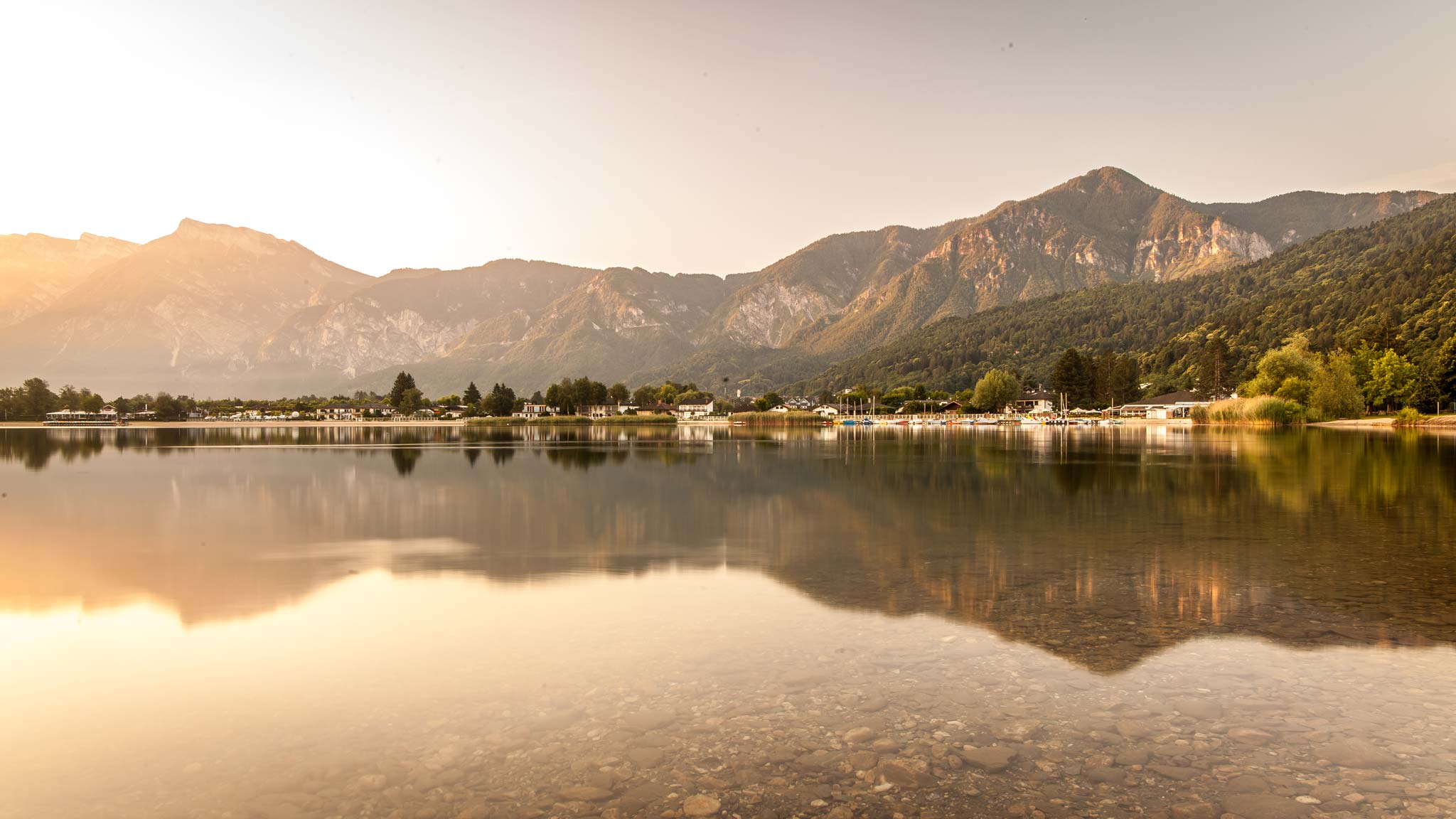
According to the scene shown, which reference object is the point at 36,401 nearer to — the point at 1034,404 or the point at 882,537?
the point at 882,537

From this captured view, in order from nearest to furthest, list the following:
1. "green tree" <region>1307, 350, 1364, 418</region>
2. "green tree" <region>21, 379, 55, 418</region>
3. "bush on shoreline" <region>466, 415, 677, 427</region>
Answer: "green tree" <region>1307, 350, 1364, 418</region> → "bush on shoreline" <region>466, 415, 677, 427</region> → "green tree" <region>21, 379, 55, 418</region>

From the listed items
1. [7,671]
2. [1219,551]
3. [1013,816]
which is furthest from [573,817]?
[1219,551]

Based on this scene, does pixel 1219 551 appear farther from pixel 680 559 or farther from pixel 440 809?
pixel 440 809

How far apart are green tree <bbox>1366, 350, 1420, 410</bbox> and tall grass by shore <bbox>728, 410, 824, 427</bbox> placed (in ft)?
312

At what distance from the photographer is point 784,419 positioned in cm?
18800

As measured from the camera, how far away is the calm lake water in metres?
6.31

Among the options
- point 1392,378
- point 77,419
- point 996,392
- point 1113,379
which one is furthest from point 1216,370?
point 77,419

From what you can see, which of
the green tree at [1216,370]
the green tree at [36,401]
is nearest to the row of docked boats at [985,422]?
the green tree at [1216,370]

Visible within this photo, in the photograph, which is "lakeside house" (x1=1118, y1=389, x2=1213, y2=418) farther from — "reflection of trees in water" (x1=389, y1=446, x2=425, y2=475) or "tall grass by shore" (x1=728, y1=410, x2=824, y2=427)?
"reflection of trees in water" (x1=389, y1=446, x2=425, y2=475)

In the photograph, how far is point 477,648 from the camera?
1039cm

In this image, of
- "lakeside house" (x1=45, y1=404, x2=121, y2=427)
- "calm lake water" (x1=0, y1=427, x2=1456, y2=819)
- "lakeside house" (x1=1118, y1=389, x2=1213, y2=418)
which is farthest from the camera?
"lakeside house" (x1=45, y1=404, x2=121, y2=427)

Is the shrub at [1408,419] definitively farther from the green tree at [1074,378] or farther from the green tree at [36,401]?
the green tree at [36,401]

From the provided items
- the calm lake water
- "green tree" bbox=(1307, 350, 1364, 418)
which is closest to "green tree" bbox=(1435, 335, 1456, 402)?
"green tree" bbox=(1307, 350, 1364, 418)

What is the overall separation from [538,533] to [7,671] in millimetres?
11986
